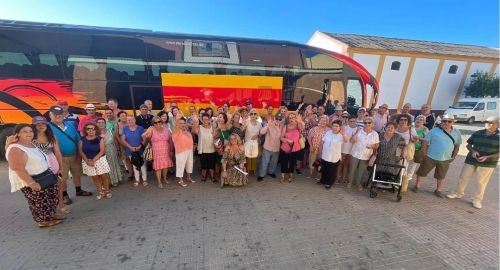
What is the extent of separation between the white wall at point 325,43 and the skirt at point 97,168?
18442mm

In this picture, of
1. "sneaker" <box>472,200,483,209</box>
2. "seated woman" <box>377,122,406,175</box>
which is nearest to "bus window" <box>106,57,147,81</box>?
"seated woman" <box>377,122,406,175</box>

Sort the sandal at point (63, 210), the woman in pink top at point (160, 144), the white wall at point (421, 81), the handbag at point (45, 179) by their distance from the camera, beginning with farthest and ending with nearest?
1. the white wall at point (421, 81)
2. the woman in pink top at point (160, 144)
3. the sandal at point (63, 210)
4. the handbag at point (45, 179)

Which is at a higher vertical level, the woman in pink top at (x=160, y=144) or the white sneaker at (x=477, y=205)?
the woman in pink top at (x=160, y=144)

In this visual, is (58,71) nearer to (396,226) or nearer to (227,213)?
(227,213)

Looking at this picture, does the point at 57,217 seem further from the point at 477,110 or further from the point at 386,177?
the point at 477,110

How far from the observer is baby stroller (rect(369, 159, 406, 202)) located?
4.25m

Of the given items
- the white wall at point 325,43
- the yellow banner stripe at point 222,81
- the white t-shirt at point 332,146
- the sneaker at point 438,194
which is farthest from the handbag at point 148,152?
the white wall at point 325,43

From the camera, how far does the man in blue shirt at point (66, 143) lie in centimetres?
371

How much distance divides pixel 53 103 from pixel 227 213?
5767 millimetres

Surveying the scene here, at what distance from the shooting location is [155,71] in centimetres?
639

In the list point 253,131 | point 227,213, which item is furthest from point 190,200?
point 253,131

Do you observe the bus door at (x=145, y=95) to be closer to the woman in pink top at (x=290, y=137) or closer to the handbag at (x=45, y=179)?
the handbag at (x=45, y=179)

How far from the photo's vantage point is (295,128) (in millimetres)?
4836

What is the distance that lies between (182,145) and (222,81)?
3043 millimetres
